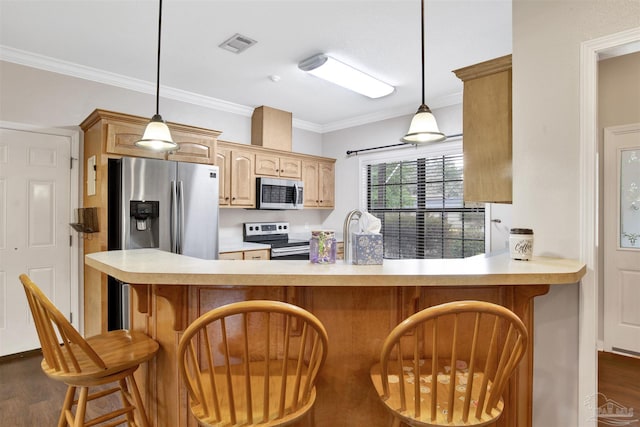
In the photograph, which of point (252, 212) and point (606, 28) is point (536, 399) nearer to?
point (606, 28)

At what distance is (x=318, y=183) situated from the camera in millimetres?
5117

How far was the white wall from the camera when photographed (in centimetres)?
172

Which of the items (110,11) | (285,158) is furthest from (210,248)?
(110,11)

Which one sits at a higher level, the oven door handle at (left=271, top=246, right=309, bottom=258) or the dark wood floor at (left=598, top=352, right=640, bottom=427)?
the oven door handle at (left=271, top=246, right=309, bottom=258)

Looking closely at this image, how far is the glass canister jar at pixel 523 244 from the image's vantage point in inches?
67.1

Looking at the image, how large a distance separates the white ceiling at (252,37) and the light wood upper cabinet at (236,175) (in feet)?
2.16

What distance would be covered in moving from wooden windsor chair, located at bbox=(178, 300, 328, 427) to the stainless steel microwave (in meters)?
2.93

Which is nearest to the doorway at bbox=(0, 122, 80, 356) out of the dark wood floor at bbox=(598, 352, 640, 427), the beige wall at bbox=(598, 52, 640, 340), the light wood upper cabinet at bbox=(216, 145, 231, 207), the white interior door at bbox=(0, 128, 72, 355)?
the white interior door at bbox=(0, 128, 72, 355)

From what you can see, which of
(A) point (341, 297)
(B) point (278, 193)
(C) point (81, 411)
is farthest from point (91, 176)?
(A) point (341, 297)

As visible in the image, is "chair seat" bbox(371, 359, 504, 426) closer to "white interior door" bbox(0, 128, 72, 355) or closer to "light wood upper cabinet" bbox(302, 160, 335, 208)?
"white interior door" bbox(0, 128, 72, 355)

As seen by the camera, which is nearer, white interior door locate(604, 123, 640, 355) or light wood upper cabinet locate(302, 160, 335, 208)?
white interior door locate(604, 123, 640, 355)

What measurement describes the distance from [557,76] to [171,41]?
2.65 metres

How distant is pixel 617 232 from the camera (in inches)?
129

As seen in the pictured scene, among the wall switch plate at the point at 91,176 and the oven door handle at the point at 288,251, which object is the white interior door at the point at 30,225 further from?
the oven door handle at the point at 288,251
